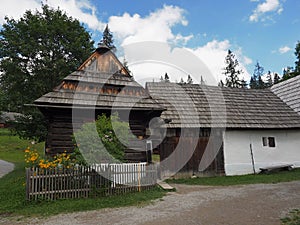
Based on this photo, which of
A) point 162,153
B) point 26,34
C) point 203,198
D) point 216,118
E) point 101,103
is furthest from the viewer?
point 26,34

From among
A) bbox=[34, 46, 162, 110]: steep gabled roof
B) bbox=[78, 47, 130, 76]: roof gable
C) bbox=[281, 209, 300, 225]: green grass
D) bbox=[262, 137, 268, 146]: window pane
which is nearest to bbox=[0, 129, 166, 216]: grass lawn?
bbox=[34, 46, 162, 110]: steep gabled roof

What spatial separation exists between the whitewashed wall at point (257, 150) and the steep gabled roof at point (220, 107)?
526mm

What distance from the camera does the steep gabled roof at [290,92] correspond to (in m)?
15.9

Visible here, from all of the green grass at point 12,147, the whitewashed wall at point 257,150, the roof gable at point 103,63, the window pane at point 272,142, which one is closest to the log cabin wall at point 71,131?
the roof gable at point 103,63

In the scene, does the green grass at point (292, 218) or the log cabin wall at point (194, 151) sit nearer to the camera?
the green grass at point (292, 218)

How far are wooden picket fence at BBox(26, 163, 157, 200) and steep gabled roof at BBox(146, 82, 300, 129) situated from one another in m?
4.09

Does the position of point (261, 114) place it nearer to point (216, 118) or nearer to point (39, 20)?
point (216, 118)

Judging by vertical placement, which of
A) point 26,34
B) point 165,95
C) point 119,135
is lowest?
point 119,135

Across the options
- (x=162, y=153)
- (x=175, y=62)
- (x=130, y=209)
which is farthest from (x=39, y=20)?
(x=130, y=209)

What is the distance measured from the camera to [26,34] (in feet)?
54.7

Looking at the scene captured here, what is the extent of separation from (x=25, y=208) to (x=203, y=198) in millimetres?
5350

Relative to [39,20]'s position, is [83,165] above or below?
below

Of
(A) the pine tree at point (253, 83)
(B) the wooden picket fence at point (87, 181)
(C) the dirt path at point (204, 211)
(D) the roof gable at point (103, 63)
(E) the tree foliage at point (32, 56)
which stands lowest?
(C) the dirt path at point (204, 211)

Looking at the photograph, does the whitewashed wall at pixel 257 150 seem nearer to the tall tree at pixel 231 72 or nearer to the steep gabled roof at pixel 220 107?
the steep gabled roof at pixel 220 107
